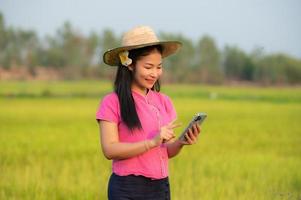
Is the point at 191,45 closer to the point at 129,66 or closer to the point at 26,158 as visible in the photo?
the point at 26,158

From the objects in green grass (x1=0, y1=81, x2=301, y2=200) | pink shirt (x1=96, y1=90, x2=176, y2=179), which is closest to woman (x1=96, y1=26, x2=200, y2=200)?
pink shirt (x1=96, y1=90, x2=176, y2=179)

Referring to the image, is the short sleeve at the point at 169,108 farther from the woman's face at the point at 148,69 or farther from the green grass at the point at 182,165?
the green grass at the point at 182,165

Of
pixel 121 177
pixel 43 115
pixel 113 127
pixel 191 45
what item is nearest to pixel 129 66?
pixel 113 127

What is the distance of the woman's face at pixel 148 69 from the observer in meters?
2.01

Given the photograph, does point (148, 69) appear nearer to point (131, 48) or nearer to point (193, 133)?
point (131, 48)

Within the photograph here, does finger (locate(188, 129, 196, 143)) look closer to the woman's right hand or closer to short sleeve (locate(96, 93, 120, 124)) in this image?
the woman's right hand

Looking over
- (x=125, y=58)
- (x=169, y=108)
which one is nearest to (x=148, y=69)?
(x=125, y=58)

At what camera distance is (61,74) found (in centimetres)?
6075

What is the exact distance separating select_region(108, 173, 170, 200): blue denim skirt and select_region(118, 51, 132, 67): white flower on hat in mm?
410

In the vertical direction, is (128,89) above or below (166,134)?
above

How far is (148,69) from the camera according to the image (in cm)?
201

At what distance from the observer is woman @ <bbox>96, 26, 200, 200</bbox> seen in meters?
1.97

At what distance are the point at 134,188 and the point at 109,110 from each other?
0.97 ft

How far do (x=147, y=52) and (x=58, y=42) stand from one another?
60.1m
